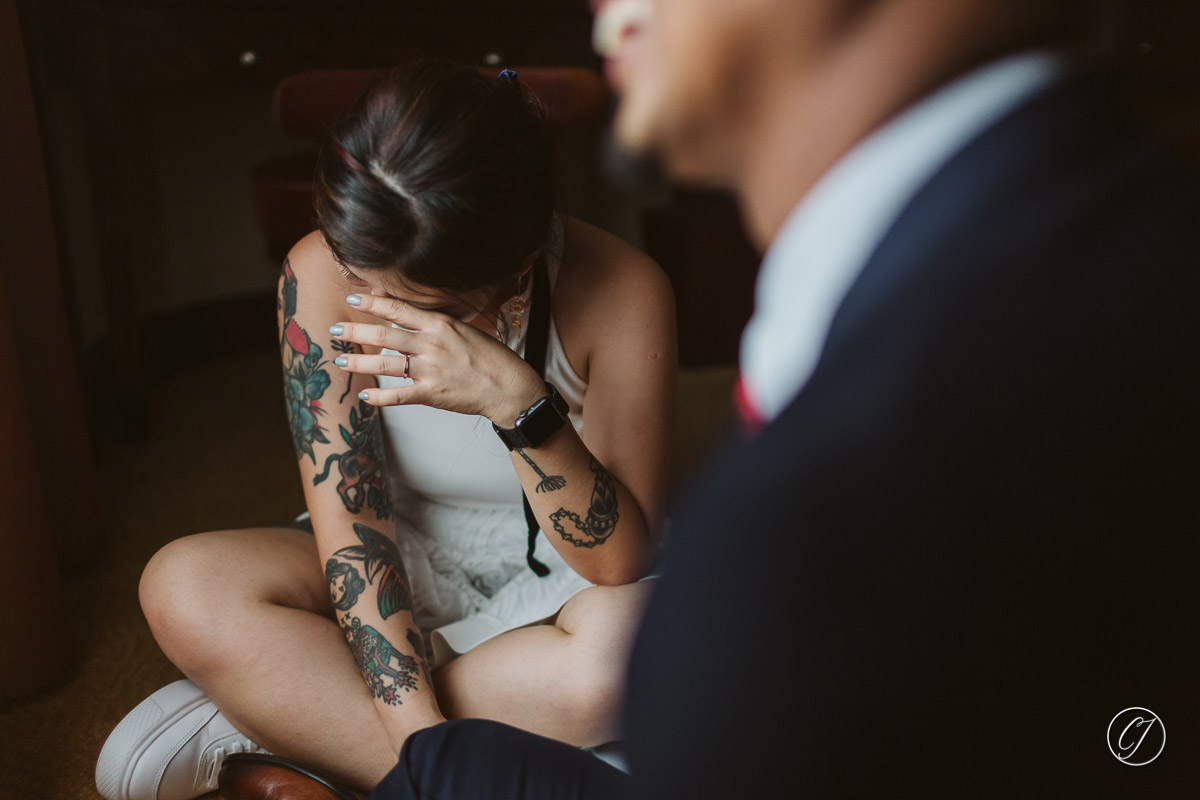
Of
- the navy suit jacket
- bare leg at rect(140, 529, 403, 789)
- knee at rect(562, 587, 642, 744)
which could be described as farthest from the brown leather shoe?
the navy suit jacket

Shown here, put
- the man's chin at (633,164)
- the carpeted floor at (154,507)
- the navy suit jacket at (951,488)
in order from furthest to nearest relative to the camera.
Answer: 1. the carpeted floor at (154,507)
2. the man's chin at (633,164)
3. the navy suit jacket at (951,488)

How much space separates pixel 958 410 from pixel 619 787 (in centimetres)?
40

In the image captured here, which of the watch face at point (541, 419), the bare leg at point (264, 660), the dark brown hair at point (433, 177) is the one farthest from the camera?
the bare leg at point (264, 660)

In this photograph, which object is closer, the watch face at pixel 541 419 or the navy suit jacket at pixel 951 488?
the navy suit jacket at pixel 951 488

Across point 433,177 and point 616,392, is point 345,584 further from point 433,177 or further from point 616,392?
point 433,177

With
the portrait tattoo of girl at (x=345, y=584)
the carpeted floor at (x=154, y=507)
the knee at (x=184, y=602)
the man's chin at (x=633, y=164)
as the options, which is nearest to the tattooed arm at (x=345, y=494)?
the portrait tattoo of girl at (x=345, y=584)

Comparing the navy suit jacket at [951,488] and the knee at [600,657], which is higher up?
the navy suit jacket at [951,488]

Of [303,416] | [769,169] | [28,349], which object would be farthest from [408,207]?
[28,349]

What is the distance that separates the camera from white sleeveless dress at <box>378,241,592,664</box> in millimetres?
998

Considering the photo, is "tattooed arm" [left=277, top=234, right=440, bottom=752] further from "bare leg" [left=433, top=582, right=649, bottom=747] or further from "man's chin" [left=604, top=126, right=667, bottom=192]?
"man's chin" [left=604, top=126, right=667, bottom=192]

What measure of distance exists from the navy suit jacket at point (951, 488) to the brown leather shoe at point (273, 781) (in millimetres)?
679

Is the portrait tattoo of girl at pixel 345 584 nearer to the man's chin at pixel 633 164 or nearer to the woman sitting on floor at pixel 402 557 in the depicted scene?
the woman sitting on floor at pixel 402 557

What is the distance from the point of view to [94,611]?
1243 mm

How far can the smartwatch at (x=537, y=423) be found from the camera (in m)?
0.81
